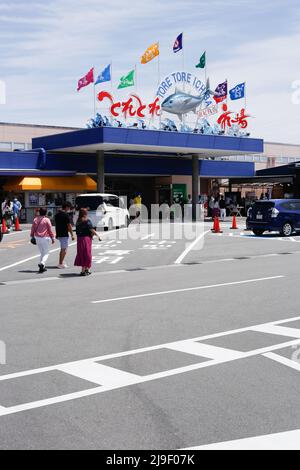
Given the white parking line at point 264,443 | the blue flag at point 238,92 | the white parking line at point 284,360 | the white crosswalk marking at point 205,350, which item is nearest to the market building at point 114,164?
the blue flag at point 238,92

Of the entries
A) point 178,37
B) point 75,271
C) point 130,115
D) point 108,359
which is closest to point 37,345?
point 108,359

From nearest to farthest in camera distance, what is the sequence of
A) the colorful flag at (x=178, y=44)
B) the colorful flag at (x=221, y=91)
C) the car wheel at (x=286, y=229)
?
the car wheel at (x=286, y=229) < the colorful flag at (x=178, y=44) < the colorful flag at (x=221, y=91)

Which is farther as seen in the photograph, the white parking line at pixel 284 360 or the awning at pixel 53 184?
the awning at pixel 53 184

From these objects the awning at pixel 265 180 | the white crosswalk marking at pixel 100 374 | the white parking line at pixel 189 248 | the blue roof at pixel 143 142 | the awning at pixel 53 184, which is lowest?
the white crosswalk marking at pixel 100 374

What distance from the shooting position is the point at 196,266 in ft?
57.6

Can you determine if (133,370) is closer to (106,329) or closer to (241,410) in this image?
(241,410)

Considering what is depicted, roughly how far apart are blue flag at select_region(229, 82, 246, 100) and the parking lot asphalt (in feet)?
117

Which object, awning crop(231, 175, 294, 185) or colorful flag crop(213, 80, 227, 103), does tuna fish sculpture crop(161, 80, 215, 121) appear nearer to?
colorful flag crop(213, 80, 227, 103)

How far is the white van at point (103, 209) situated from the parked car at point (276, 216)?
7.64 meters

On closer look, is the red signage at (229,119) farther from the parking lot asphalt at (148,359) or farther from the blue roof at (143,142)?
the parking lot asphalt at (148,359)

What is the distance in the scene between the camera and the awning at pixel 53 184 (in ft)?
128

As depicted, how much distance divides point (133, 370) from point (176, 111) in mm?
37981

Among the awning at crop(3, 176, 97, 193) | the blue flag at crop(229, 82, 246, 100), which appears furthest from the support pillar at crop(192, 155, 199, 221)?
the awning at crop(3, 176, 97, 193)

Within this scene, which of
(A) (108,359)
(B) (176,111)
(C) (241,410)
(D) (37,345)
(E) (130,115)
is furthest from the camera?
(B) (176,111)
